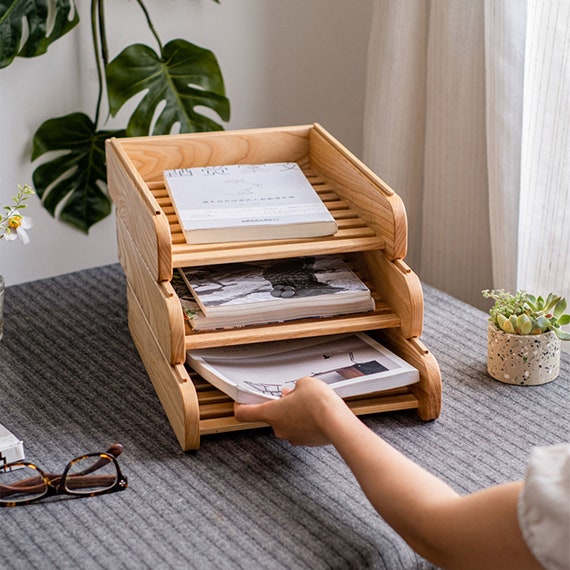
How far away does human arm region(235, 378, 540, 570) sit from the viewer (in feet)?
2.52

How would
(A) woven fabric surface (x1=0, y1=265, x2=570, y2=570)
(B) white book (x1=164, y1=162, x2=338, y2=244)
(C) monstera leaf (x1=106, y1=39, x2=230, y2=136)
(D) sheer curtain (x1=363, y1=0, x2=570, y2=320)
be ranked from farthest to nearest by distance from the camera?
(C) monstera leaf (x1=106, y1=39, x2=230, y2=136) → (D) sheer curtain (x1=363, y1=0, x2=570, y2=320) → (B) white book (x1=164, y1=162, x2=338, y2=244) → (A) woven fabric surface (x1=0, y1=265, x2=570, y2=570)

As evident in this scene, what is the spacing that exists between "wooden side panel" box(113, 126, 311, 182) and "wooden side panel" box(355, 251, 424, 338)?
248 millimetres

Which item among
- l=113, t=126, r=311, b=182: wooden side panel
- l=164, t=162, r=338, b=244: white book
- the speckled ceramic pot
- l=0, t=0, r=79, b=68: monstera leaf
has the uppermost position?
l=0, t=0, r=79, b=68: monstera leaf

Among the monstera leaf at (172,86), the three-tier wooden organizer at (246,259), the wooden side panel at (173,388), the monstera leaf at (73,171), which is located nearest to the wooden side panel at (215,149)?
the three-tier wooden organizer at (246,259)

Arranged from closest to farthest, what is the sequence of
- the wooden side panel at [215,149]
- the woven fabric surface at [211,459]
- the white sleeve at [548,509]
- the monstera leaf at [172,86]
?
the white sleeve at [548,509], the woven fabric surface at [211,459], the wooden side panel at [215,149], the monstera leaf at [172,86]

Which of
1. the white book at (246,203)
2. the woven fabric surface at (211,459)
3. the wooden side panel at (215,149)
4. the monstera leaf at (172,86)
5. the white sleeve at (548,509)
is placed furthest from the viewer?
the monstera leaf at (172,86)

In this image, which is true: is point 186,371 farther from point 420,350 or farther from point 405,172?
point 405,172

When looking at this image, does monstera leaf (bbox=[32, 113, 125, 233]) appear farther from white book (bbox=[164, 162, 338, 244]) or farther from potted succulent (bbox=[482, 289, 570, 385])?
potted succulent (bbox=[482, 289, 570, 385])

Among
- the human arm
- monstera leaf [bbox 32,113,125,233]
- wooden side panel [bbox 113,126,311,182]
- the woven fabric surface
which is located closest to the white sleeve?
the human arm

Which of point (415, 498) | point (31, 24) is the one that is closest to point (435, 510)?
point (415, 498)

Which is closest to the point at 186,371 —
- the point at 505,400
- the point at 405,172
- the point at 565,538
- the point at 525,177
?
the point at 505,400

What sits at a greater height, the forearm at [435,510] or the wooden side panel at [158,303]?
the wooden side panel at [158,303]

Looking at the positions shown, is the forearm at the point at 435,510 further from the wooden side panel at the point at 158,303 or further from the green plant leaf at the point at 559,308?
the green plant leaf at the point at 559,308

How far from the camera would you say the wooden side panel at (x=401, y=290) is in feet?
3.74
